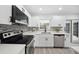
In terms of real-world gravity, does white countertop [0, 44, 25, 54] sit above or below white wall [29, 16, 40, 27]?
below

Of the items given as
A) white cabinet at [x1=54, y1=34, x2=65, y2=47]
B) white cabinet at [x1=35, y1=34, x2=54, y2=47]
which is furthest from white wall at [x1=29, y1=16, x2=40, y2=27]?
white cabinet at [x1=54, y1=34, x2=65, y2=47]

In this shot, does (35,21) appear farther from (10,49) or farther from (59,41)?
(10,49)

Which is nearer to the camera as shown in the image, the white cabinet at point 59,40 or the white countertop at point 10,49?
the white countertop at point 10,49

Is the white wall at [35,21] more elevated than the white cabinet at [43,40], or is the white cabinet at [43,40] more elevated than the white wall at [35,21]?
the white wall at [35,21]

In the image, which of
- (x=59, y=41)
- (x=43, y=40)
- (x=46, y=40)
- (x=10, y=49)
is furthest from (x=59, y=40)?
(x=10, y=49)

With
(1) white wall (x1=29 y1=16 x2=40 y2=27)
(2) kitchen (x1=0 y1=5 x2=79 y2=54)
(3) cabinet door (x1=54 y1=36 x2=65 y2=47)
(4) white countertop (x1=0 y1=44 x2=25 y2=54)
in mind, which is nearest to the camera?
(4) white countertop (x1=0 y1=44 x2=25 y2=54)

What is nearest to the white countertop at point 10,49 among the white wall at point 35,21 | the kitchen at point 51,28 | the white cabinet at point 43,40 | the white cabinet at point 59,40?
the kitchen at point 51,28

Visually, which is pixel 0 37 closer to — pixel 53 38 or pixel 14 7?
pixel 14 7

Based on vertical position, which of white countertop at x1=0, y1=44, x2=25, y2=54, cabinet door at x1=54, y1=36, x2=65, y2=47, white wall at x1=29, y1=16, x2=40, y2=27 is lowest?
cabinet door at x1=54, y1=36, x2=65, y2=47

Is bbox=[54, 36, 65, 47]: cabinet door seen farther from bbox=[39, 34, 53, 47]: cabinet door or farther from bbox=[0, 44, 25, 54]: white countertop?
bbox=[0, 44, 25, 54]: white countertop

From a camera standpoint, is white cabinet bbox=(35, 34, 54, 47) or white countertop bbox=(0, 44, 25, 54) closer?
white countertop bbox=(0, 44, 25, 54)

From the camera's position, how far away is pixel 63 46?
14.8 feet

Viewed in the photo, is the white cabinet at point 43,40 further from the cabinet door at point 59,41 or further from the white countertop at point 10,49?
the white countertop at point 10,49
